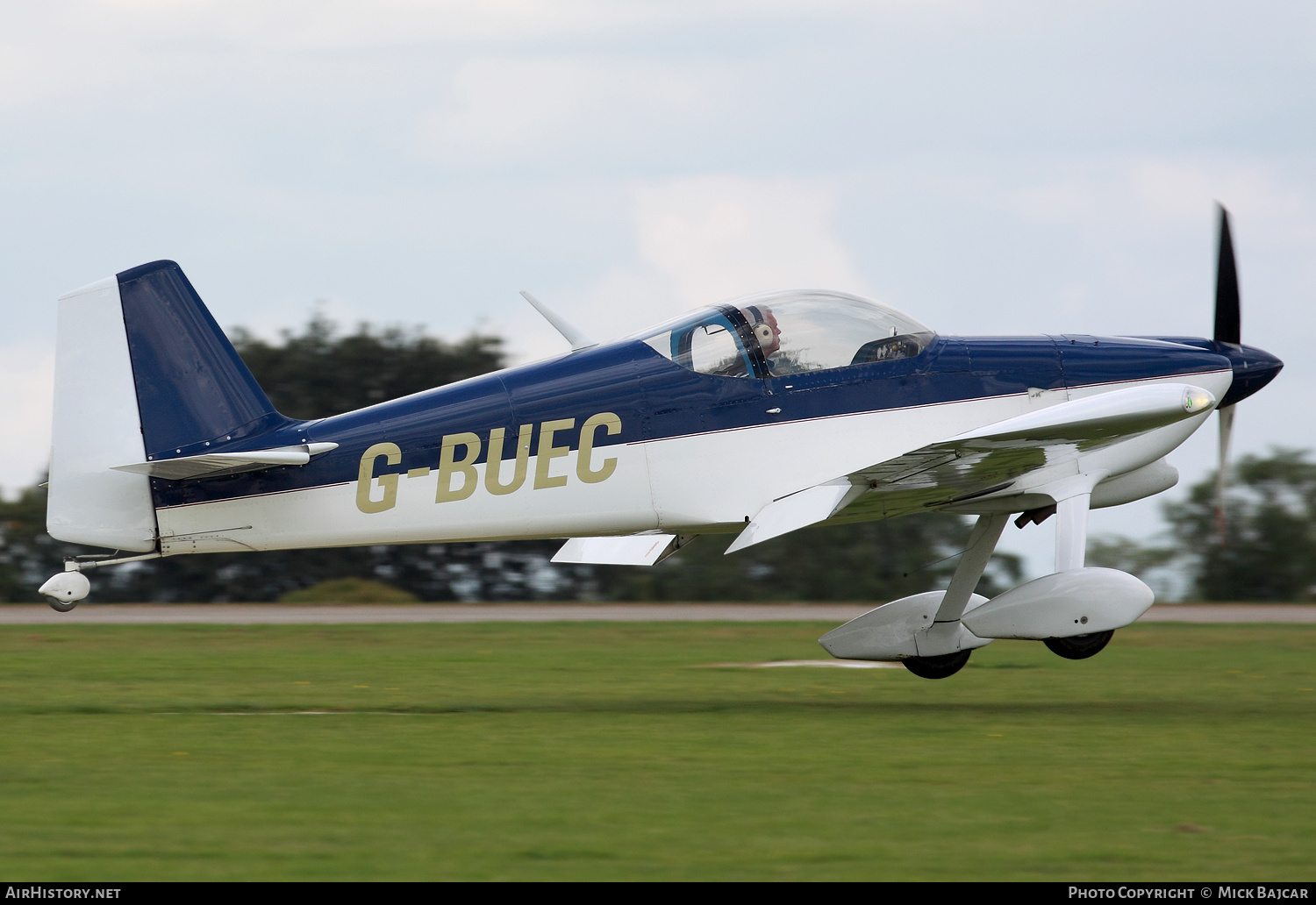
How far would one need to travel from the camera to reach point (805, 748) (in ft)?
25.9

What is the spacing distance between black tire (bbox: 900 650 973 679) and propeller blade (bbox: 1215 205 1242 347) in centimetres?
304

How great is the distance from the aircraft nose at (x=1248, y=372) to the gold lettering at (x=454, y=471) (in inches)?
214

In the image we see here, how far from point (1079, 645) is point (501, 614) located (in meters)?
13.7

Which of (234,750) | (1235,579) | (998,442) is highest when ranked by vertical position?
(998,442)

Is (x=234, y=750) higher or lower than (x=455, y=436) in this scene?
lower

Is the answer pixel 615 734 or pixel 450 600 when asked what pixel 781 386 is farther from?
pixel 450 600

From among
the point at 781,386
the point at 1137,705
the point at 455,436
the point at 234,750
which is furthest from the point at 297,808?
the point at 1137,705

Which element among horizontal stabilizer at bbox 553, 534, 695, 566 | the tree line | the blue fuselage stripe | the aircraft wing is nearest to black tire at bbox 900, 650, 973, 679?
the aircraft wing

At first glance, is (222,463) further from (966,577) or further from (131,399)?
→ (966,577)

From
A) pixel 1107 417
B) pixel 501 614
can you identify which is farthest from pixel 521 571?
pixel 1107 417

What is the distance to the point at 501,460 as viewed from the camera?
9.36 meters

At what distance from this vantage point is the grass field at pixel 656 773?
5348 mm
